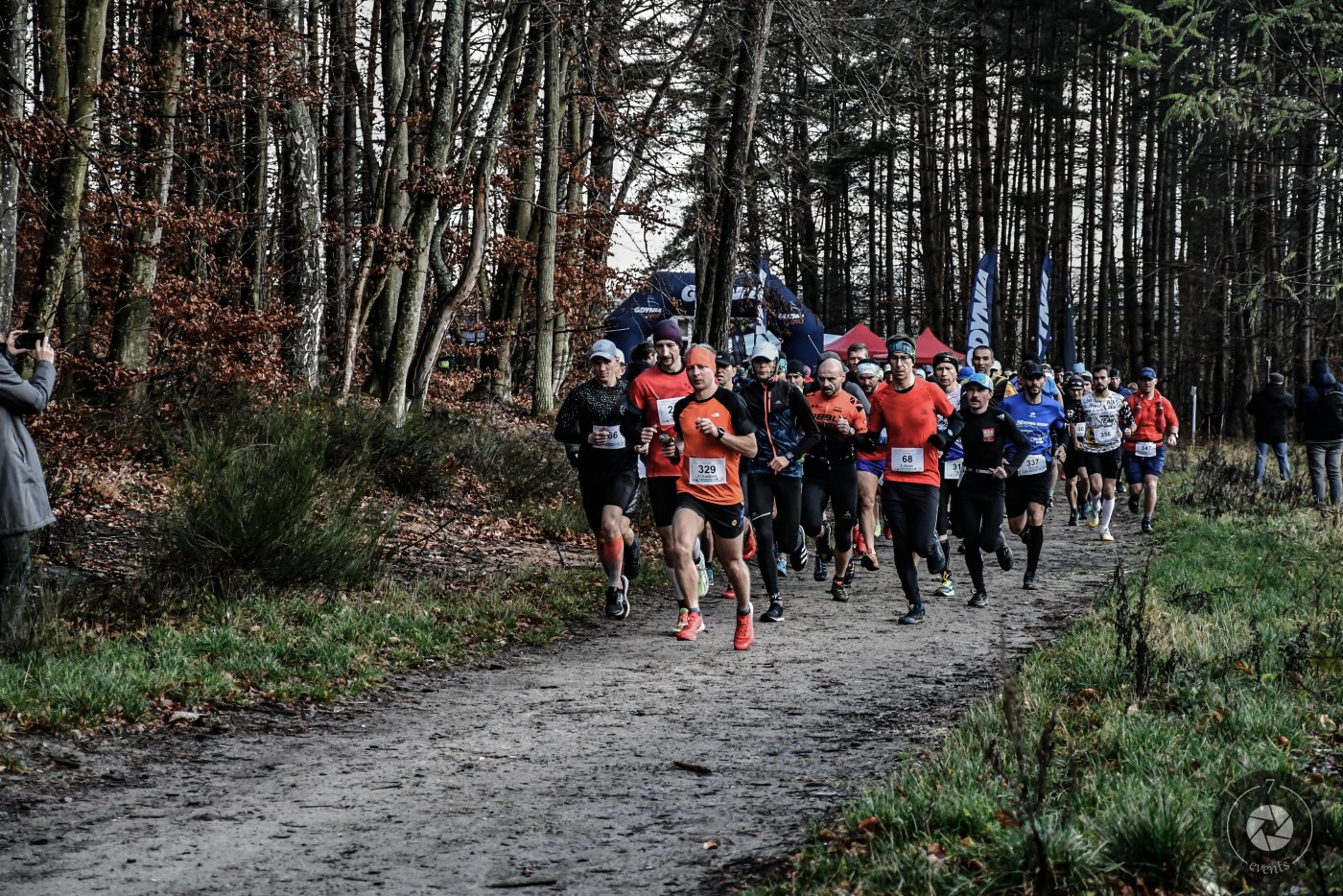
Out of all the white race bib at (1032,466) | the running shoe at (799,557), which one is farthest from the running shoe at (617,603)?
the white race bib at (1032,466)

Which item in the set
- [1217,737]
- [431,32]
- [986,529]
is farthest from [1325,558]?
[431,32]

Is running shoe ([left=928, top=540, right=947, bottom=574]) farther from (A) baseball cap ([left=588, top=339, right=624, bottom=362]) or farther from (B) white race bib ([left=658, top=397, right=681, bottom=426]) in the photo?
(A) baseball cap ([left=588, top=339, right=624, bottom=362])

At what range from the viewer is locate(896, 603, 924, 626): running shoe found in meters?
9.65

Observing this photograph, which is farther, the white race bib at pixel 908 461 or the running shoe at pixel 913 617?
the white race bib at pixel 908 461

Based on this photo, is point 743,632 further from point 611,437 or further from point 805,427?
point 805,427

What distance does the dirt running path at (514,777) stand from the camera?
169 inches

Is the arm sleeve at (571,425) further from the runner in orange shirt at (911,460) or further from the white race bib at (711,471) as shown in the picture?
the runner in orange shirt at (911,460)

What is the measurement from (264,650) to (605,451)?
10.4ft

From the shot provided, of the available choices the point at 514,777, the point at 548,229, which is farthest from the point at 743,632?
the point at 548,229

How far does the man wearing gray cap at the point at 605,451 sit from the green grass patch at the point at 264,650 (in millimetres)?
633

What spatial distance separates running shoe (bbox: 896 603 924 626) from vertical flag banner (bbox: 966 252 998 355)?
16.5 meters

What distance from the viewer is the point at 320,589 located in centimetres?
921

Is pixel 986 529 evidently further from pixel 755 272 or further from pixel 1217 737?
pixel 755 272

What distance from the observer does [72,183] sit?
34.9 ft
